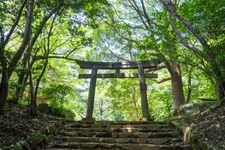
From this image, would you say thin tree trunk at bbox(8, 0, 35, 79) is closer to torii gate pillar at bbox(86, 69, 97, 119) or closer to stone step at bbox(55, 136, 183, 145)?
stone step at bbox(55, 136, 183, 145)

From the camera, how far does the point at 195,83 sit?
15.7 meters

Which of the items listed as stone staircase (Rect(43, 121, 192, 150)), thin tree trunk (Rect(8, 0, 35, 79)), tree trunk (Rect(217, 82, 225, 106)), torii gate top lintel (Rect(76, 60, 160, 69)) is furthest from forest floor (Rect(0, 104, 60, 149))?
torii gate top lintel (Rect(76, 60, 160, 69))

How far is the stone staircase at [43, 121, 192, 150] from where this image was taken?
649 centimetres

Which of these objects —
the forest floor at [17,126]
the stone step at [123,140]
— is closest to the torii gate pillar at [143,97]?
the stone step at [123,140]

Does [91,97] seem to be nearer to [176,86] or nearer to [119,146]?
[176,86]

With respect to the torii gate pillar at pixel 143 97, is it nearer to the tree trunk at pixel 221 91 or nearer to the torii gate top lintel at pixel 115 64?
the torii gate top lintel at pixel 115 64

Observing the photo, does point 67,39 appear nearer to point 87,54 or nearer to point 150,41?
point 87,54

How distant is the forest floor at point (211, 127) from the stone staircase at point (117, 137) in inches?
18.0

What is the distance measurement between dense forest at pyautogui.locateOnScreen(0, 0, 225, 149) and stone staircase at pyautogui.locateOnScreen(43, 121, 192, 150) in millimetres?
1330

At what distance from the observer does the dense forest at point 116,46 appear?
22.9 feet

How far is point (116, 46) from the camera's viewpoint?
13742 mm

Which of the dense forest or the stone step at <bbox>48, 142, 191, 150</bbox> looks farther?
the dense forest

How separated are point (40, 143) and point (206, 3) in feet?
16.0

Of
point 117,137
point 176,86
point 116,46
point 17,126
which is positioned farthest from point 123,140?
point 116,46
